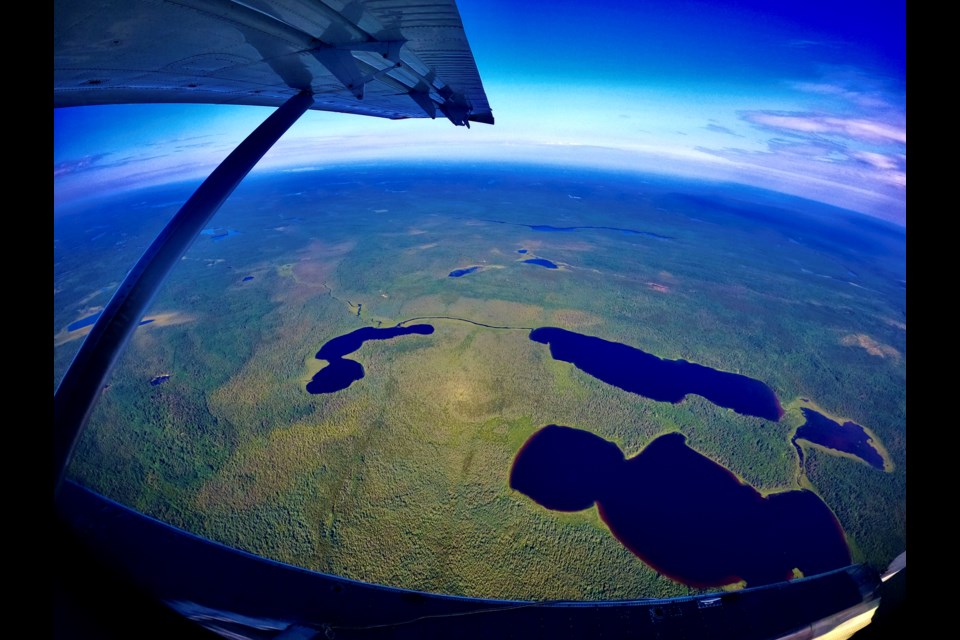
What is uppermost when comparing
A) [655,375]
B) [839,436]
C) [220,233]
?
[220,233]

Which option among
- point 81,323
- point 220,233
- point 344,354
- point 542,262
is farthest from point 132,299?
point 220,233

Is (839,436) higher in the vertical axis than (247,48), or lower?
lower

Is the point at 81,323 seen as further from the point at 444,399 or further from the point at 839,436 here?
the point at 839,436

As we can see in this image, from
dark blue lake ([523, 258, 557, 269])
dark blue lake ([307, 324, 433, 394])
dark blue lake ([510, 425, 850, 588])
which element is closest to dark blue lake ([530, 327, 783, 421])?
dark blue lake ([510, 425, 850, 588])

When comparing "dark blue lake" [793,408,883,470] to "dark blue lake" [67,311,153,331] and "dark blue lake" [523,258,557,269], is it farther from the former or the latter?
"dark blue lake" [67,311,153,331]

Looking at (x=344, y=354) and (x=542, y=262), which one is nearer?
(x=344, y=354)

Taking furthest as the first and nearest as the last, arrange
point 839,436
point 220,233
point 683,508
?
1. point 220,233
2. point 839,436
3. point 683,508
